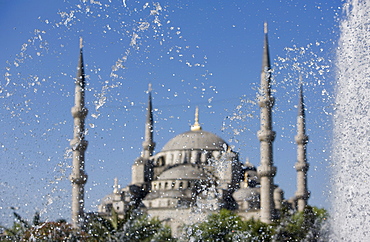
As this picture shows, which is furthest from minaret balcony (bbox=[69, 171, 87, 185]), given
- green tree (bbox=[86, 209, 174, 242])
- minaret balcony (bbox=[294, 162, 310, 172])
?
minaret balcony (bbox=[294, 162, 310, 172])

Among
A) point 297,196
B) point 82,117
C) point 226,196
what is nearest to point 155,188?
point 226,196

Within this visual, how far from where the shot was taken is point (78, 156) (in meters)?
29.7

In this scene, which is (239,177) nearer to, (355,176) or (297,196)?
(297,196)

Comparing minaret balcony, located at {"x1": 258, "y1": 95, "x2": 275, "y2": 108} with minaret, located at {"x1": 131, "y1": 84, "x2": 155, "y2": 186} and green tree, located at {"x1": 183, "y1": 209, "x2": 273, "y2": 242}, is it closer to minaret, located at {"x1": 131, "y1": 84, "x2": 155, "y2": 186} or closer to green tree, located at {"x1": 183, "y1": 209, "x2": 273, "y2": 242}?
green tree, located at {"x1": 183, "y1": 209, "x2": 273, "y2": 242}

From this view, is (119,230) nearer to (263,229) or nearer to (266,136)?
(263,229)

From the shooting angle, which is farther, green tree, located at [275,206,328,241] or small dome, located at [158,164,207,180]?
small dome, located at [158,164,207,180]

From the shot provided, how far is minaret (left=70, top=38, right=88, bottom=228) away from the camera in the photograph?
94.8 feet

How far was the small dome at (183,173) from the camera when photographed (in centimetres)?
4609

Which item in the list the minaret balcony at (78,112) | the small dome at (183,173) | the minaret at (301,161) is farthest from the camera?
the small dome at (183,173)

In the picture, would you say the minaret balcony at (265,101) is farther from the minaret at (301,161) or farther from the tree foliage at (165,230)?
the tree foliage at (165,230)

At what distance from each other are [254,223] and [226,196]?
1337 cm

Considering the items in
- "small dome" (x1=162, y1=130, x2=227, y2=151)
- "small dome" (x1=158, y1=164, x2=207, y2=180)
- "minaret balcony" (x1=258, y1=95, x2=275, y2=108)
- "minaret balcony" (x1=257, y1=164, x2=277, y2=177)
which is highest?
"small dome" (x1=162, y1=130, x2=227, y2=151)

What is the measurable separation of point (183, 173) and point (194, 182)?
1431mm

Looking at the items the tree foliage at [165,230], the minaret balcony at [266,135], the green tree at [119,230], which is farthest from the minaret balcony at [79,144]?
the minaret balcony at [266,135]
